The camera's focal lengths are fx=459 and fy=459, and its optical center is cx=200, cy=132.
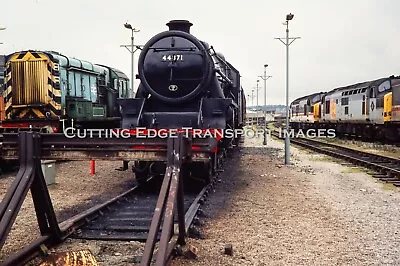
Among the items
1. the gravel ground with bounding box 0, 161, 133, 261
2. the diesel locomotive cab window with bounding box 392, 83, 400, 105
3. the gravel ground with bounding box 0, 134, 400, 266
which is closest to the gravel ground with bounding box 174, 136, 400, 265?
the gravel ground with bounding box 0, 134, 400, 266

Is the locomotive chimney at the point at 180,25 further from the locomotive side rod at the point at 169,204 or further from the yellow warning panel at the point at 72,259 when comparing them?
the yellow warning panel at the point at 72,259

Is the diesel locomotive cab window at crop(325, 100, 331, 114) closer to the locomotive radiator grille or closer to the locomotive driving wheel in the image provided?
the locomotive radiator grille

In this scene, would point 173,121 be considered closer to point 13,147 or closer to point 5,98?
point 13,147

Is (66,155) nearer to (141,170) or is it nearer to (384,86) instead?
(141,170)

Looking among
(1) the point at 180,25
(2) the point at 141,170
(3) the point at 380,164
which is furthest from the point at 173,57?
(3) the point at 380,164

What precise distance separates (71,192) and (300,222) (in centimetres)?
525

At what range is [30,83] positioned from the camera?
15312 millimetres

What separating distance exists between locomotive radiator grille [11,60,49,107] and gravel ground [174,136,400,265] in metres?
7.28

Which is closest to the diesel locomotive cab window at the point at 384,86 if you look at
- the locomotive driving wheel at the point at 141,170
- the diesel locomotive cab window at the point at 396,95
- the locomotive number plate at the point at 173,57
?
the diesel locomotive cab window at the point at 396,95

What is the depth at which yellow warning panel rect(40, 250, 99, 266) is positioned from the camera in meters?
5.16

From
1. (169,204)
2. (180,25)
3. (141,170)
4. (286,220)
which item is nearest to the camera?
(169,204)

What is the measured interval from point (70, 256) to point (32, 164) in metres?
1.16

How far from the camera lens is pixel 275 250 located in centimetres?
591

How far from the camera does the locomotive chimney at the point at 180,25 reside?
11055 millimetres
